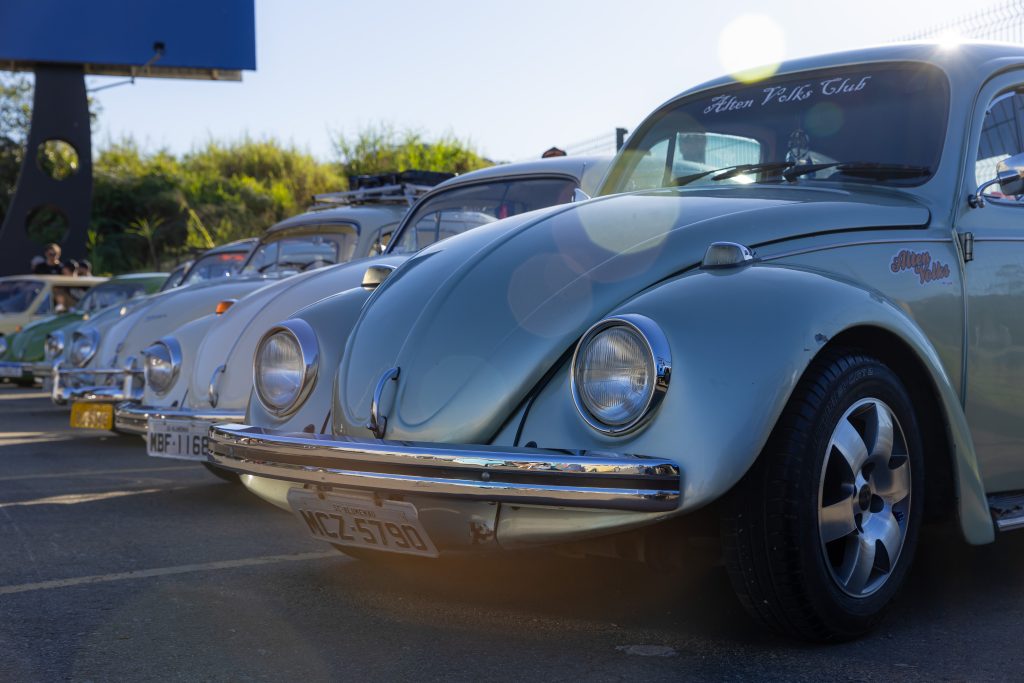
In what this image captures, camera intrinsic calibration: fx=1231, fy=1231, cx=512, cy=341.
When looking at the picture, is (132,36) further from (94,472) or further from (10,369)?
(94,472)

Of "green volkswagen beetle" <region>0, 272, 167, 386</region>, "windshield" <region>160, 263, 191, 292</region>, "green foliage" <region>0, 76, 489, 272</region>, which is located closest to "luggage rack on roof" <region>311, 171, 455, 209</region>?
"windshield" <region>160, 263, 191, 292</region>

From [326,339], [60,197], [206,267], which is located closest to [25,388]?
[206,267]

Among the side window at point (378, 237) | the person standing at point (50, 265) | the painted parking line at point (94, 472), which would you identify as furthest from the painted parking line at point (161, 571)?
the person standing at point (50, 265)

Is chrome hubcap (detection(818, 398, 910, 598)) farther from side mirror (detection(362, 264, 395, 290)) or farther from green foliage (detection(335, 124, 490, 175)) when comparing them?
green foliage (detection(335, 124, 490, 175))

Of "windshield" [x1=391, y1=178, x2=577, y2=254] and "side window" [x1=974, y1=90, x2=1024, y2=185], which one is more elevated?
"side window" [x1=974, y1=90, x2=1024, y2=185]

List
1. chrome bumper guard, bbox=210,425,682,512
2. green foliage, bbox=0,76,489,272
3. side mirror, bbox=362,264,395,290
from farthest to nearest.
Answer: green foliage, bbox=0,76,489,272 → side mirror, bbox=362,264,395,290 → chrome bumper guard, bbox=210,425,682,512

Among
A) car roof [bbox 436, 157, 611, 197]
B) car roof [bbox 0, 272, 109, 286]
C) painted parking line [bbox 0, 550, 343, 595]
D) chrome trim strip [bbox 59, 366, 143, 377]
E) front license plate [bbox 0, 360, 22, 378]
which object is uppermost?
car roof [bbox 436, 157, 611, 197]

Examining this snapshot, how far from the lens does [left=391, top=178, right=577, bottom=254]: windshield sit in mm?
6066

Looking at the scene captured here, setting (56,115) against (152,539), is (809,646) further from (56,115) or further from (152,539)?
(56,115)

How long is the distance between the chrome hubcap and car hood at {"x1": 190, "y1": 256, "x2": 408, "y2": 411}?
257 cm

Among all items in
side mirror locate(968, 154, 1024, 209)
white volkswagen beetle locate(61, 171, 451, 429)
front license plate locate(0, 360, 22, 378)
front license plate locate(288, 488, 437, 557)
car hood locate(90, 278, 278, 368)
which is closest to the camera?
front license plate locate(288, 488, 437, 557)

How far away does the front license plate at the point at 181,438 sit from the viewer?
5211 mm

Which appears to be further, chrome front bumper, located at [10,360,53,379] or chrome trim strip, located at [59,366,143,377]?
chrome front bumper, located at [10,360,53,379]

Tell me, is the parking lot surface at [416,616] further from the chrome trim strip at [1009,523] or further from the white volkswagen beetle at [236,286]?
the white volkswagen beetle at [236,286]
